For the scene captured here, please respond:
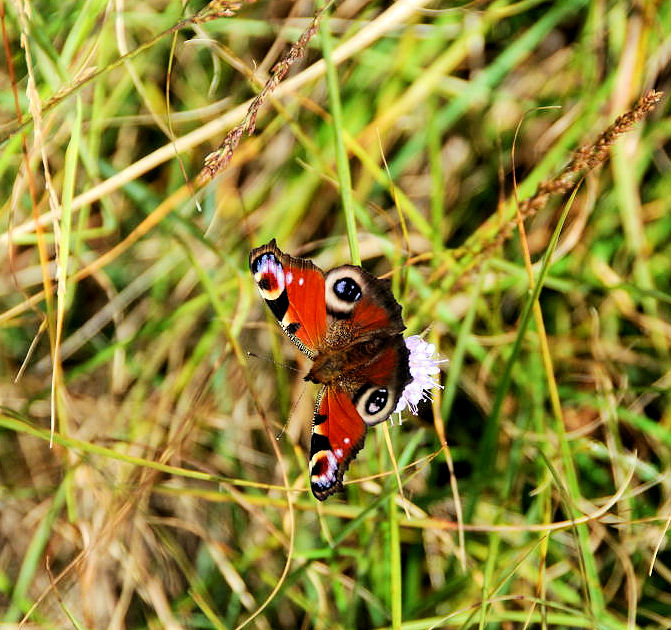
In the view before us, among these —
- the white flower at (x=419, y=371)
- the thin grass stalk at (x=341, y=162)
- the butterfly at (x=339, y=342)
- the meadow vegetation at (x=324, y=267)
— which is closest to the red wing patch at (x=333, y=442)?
the butterfly at (x=339, y=342)

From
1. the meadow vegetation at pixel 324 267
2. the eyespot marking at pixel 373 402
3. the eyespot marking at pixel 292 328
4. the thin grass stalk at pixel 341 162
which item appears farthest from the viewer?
the meadow vegetation at pixel 324 267

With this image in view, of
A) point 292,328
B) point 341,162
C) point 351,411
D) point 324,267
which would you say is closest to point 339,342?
point 292,328

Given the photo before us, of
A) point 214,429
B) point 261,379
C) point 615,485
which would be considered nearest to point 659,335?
point 615,485

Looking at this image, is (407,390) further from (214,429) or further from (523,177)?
(523,177)

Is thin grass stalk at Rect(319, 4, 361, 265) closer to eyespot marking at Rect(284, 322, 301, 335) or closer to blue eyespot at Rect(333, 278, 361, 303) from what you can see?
blue eyespot at Rect(333, 278, 361, 303)

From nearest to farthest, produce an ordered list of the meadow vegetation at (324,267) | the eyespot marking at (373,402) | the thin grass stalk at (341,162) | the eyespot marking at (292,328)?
1. the eyespot marking at (373,402)
2. the thin grass stalk at (341,162)
3. the eyespot marking at (292,328)
4. the meadow vegetation at (324,267)

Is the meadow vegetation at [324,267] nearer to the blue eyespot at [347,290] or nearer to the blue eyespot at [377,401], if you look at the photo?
the blue eyespot at [347,290]
